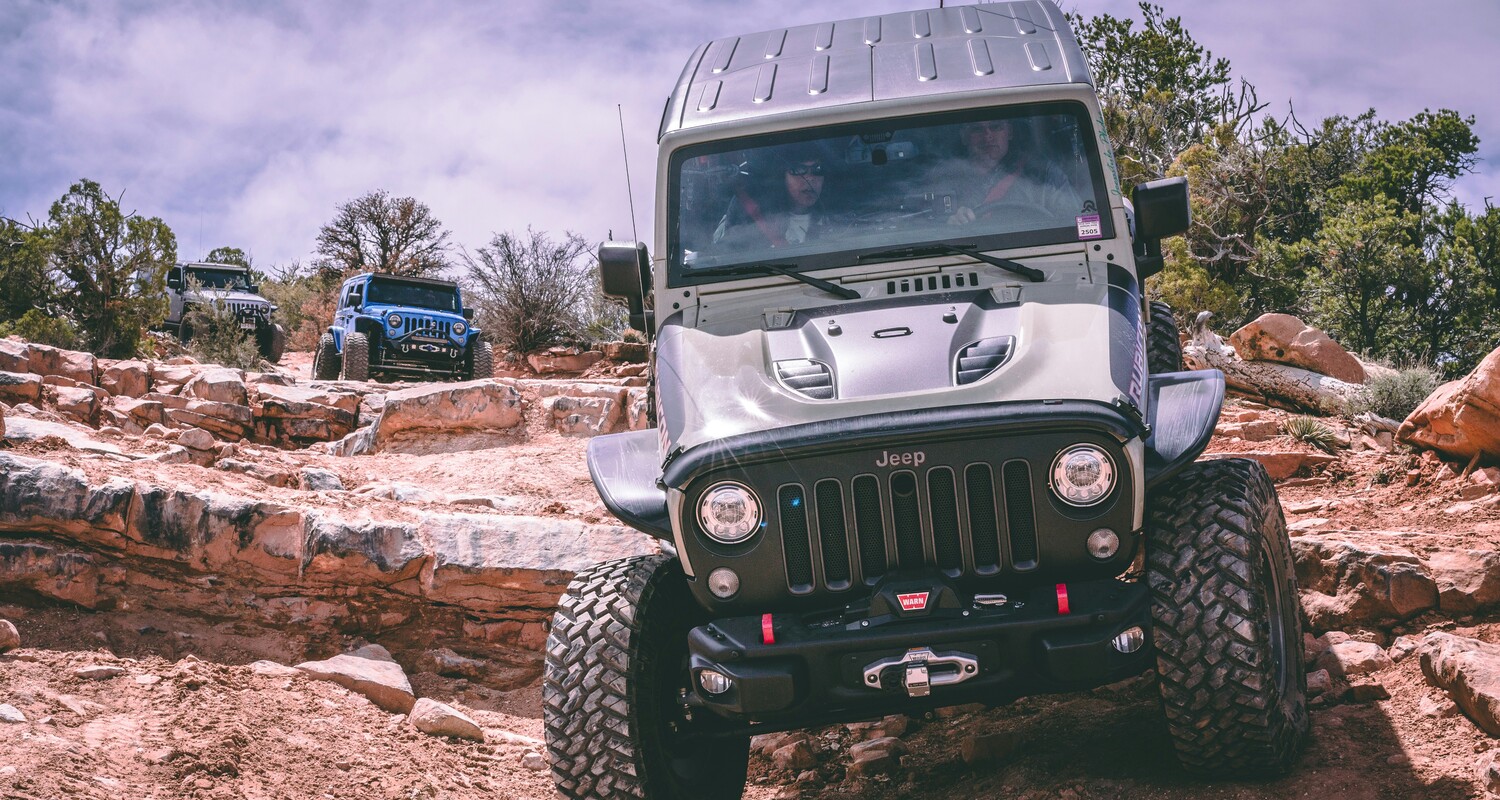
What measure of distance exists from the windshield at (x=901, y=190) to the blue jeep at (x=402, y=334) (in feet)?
43.5

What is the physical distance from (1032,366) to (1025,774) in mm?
1352

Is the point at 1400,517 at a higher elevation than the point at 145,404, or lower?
lower

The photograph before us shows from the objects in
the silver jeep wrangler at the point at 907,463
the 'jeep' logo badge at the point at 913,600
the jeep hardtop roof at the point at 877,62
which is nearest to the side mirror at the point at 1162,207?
the silver jeep wrangler at the point at 907,463

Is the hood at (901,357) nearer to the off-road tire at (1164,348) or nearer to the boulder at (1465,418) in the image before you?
the off-road tire at (1164,348)

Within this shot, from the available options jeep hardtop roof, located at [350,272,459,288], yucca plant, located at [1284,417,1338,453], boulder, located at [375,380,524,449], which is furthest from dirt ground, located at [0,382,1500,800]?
jeep hardtop roof, located at [350,272,459,288]

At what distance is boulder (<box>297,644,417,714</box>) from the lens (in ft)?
17.6

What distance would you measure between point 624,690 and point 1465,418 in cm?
593

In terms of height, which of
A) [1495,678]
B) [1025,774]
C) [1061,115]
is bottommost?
[1025,774]

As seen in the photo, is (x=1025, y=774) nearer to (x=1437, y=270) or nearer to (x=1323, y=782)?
(x=1323, y=782)

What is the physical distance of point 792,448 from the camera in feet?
11.0

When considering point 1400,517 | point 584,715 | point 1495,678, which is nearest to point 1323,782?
point 1495,678

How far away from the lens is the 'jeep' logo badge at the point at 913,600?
132 inches

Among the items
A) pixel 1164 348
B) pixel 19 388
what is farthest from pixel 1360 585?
pixel 19 388

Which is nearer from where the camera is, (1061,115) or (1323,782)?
(1323,782)
